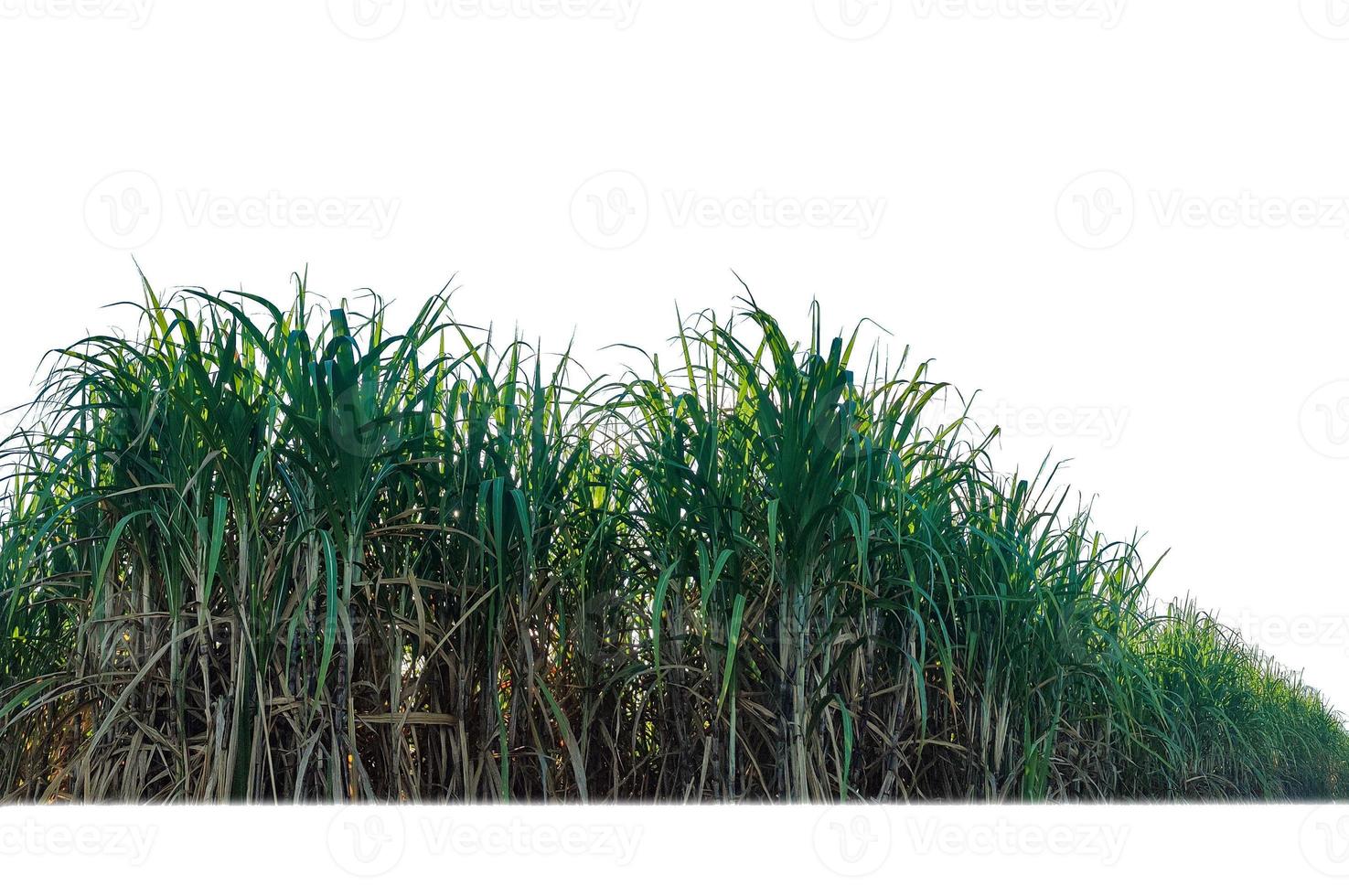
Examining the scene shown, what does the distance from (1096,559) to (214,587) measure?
2.33m

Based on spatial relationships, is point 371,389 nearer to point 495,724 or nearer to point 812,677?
point 495,724

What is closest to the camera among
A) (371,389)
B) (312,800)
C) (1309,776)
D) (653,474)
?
(312,800)

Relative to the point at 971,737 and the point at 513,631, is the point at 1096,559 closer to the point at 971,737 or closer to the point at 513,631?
the point at 971,737

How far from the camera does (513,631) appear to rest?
6.35ft

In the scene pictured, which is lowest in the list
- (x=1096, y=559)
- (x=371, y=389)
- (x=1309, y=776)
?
(x=1309, y=776)

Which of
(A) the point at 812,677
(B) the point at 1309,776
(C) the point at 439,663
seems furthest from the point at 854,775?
(B) the point at 1309,776

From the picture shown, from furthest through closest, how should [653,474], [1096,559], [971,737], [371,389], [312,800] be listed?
[1096,559], [971,737], [653,474], [371,389], [312,800]

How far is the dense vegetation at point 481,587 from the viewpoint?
177 centimetres

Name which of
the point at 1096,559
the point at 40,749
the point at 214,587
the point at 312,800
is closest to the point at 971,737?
the point at 1096,559

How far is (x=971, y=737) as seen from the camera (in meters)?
2.19

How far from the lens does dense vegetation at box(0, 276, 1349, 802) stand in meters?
1.77

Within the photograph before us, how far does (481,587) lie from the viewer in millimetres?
1890

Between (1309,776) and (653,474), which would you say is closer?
(653,474)

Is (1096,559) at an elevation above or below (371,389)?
below
